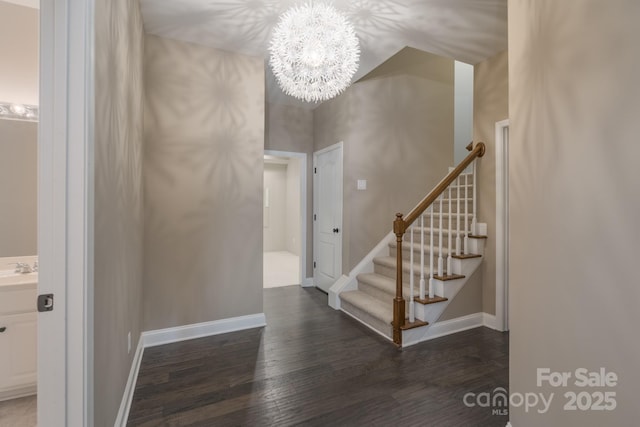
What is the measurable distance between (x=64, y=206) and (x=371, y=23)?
2582mm

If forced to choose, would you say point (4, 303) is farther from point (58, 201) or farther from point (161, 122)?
point (161, 122)

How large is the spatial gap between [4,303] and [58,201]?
1459 mm

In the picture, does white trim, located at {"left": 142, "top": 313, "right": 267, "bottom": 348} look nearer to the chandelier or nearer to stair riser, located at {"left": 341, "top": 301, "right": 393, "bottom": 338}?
stair riser, located at {"left": 341, "top": 301, "right": 393, "bottom": 338}

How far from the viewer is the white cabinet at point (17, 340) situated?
1.76m

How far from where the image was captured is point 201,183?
9.03 ft

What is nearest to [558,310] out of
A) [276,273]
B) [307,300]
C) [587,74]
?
[587,74]

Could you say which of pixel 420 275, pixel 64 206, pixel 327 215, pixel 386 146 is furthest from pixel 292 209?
pixel 64 206

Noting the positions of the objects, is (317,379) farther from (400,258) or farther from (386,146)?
(386,146)

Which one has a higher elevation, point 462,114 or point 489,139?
point 462,114

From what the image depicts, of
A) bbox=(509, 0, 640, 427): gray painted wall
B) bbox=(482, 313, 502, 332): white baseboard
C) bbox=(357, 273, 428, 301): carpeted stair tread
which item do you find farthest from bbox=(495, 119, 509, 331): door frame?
bbox=(509, 0, 640, 427): gray painted wall

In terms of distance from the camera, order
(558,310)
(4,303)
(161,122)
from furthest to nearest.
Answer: (161,122)
(4,303)
(558,310)

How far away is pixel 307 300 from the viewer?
155 inches

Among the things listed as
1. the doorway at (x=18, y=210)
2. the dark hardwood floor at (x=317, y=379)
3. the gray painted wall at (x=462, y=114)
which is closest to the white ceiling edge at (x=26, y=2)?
the doorway at (x=18, y=210)

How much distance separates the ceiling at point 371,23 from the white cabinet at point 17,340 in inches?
90.2
